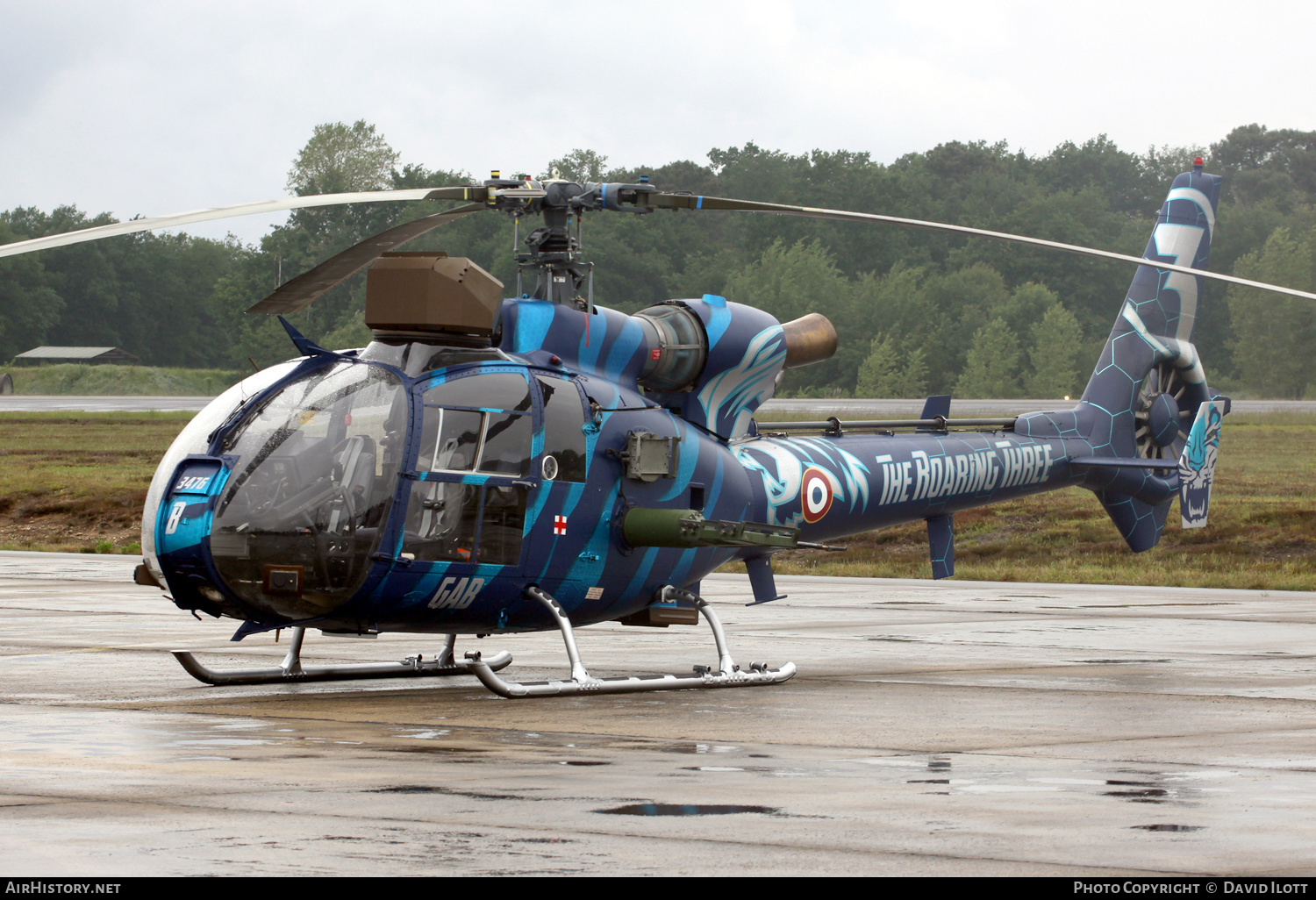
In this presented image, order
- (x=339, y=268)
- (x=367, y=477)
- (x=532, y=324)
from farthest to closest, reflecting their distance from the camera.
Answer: (x=532, y=324)
(x=339, y=268)
(x=367, y=477)

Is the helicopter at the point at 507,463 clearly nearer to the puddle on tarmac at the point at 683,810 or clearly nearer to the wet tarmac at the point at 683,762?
the wet tarmac at the point at 683,762

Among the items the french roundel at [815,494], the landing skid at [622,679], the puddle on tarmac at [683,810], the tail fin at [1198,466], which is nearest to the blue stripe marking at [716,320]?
the french roundel at [815,494]

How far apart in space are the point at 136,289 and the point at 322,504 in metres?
112

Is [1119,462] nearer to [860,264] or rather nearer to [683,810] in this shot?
[683,810]

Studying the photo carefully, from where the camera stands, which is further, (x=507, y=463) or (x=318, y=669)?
(x=318, y=669)

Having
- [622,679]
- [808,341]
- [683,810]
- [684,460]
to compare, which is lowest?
[622,679]

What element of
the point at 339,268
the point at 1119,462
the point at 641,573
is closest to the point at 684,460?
the point at 641,573

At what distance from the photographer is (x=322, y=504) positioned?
9602mm

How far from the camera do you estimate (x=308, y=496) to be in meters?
9.59

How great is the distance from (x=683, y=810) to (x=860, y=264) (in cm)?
9044
